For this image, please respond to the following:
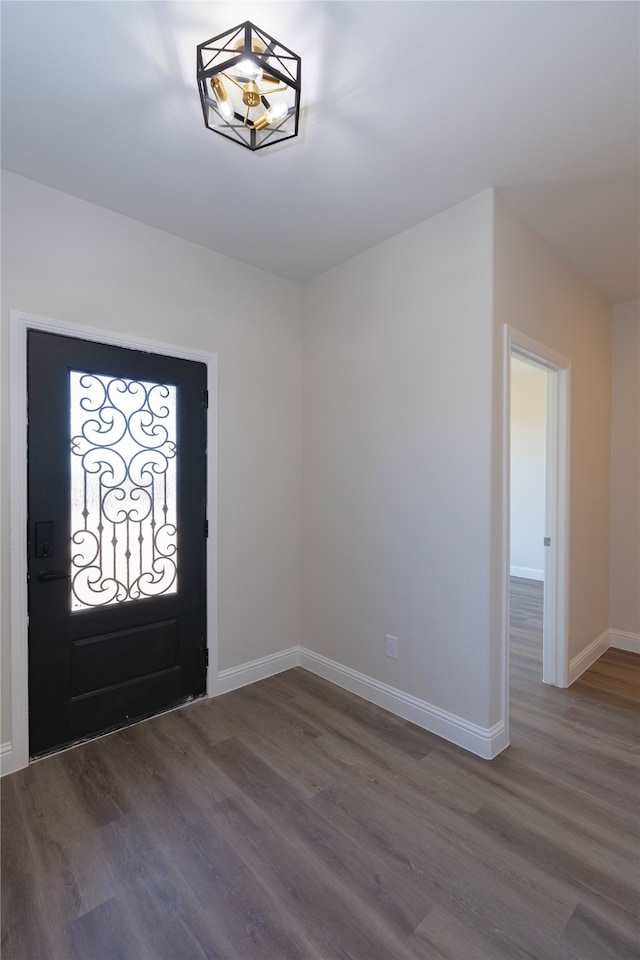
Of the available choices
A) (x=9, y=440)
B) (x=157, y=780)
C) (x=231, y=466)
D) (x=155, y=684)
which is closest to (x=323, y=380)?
(x=231, y=466)

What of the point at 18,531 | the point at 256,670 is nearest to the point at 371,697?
the point at 256,670

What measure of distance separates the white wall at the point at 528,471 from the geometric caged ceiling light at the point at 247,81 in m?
5.23

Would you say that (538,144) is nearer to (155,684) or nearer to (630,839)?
(630,839)

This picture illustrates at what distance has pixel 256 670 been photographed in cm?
310

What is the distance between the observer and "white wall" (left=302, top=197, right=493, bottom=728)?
230cm

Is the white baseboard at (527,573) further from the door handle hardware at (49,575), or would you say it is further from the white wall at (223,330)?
the door handle hardware at (49,575)

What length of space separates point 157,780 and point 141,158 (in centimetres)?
290

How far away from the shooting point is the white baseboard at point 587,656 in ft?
10.3

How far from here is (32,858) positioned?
1645 millimetres

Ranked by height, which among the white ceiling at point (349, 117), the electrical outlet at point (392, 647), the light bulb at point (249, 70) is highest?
the white ceiling at point (349, 117)

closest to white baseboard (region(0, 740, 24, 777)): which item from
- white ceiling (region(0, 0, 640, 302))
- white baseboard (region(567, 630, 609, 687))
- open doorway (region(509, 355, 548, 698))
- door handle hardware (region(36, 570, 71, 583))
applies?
door handle hardware (region(36, 570, 71, 583))

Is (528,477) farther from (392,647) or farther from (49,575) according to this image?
(49,575)

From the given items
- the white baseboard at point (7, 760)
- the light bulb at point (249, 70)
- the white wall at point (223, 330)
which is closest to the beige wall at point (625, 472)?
the white wall at point (223, 330)

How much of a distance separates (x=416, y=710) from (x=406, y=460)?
1455 millimetres
